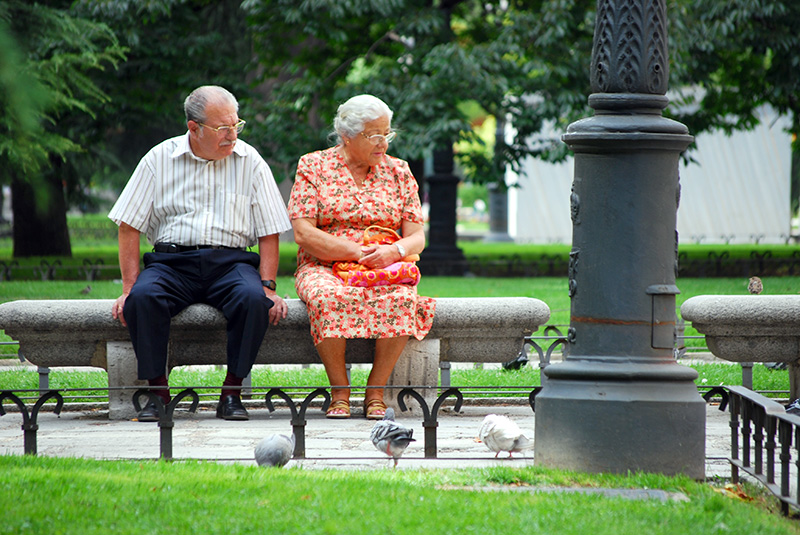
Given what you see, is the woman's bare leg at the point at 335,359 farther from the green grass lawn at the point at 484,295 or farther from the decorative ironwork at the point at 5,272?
the decorative ironwork at the point at 5,272

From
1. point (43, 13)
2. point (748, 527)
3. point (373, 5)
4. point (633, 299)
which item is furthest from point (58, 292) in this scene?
point (748, 527)

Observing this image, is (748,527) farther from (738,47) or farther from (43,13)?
(738,47)

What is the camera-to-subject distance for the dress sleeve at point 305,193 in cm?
554

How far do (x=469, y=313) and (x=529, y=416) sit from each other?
0.69 metres

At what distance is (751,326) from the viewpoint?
541 centimetres

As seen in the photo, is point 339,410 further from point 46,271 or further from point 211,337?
point 46,271

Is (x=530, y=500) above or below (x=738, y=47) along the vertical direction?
below

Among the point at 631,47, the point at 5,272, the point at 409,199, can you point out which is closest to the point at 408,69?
the point at 5,272

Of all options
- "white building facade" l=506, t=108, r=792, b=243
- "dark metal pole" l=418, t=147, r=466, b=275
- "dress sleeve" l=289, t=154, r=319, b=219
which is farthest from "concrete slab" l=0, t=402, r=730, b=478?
"white building facade" l=506, t=108, r=792, b=243

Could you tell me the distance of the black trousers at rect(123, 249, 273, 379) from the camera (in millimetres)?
5176

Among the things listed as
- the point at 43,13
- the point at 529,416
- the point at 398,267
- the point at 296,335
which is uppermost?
the point at 43,13

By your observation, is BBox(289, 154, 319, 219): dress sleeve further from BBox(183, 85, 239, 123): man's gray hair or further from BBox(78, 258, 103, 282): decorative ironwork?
BBox(78, 258, 103, 282): decorative ironwork

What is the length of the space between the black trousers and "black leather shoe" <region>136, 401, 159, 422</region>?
0.23 meters

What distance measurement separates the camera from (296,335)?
5.64 metres
